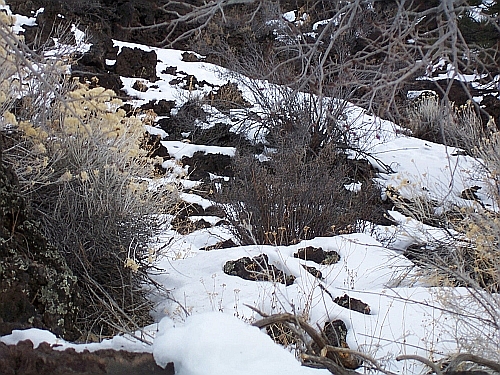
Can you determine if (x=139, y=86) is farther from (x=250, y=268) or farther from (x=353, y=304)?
(x=353, y=304)

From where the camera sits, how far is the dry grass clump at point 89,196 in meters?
3.42

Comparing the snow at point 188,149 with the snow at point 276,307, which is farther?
the snow at point 188,149

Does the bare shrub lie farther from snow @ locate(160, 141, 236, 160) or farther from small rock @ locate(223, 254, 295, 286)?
snow @ locate(160, 141, 236, 160)

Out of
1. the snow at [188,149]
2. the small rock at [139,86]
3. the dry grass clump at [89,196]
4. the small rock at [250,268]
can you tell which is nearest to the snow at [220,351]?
the dry grass clump at [89,196]

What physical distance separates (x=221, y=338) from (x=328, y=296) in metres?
2.19

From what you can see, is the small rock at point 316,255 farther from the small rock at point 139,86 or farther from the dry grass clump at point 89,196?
the small rock at point 139,86

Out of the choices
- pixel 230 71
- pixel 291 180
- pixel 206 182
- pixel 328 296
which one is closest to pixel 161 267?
pixel 328 296

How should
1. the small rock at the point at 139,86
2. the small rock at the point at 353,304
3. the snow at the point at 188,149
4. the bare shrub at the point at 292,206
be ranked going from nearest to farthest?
the small rock at the point at 353,304
the bare shrub at the point at 292,206
the snow at the point at 188,149
the small rock at the point at 139,86

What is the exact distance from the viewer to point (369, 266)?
4418mm

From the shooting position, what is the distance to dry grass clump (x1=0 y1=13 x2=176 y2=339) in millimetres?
3416

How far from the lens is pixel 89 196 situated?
3584 millimetres

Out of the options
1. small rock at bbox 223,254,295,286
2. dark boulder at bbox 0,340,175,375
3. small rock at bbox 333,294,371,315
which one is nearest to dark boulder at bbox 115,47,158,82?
small rock at bbox 223,254,295,286

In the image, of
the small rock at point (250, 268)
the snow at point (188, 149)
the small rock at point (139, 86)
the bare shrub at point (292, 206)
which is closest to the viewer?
the small rock at point (250, 268)

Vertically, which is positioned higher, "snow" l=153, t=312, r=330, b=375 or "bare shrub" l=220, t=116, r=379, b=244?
"snow" l=153, t=312, r=330, b=375
